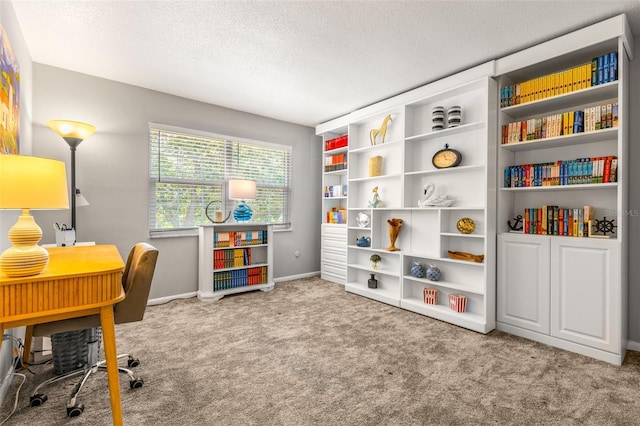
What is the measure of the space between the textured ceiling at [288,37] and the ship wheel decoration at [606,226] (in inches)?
60.8

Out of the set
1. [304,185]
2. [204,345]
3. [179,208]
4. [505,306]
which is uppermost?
[304,185]

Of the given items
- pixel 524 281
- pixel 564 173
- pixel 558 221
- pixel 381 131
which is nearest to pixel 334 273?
pixel 381 131

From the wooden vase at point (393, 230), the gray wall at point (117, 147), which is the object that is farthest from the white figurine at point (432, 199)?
the gray wall at point (117, 147)

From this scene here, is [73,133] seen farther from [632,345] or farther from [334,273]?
[632,345]

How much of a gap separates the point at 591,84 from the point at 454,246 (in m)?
1.82

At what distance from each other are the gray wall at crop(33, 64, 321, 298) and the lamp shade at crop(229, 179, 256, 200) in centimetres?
83

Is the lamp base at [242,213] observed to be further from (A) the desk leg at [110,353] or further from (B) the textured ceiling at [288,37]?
(A) the desk leg at [110,353]

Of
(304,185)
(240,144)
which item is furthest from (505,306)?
(240,144)

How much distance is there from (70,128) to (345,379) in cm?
321

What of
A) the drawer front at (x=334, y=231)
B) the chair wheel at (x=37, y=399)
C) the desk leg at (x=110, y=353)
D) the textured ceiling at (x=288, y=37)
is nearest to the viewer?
the desk leg at (x=110, y=353)

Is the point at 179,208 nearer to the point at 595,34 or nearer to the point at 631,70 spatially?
the point at 595,34

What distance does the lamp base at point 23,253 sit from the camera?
1333mm

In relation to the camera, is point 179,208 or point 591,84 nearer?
point 591,84

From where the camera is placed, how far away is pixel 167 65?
3.08 metres
